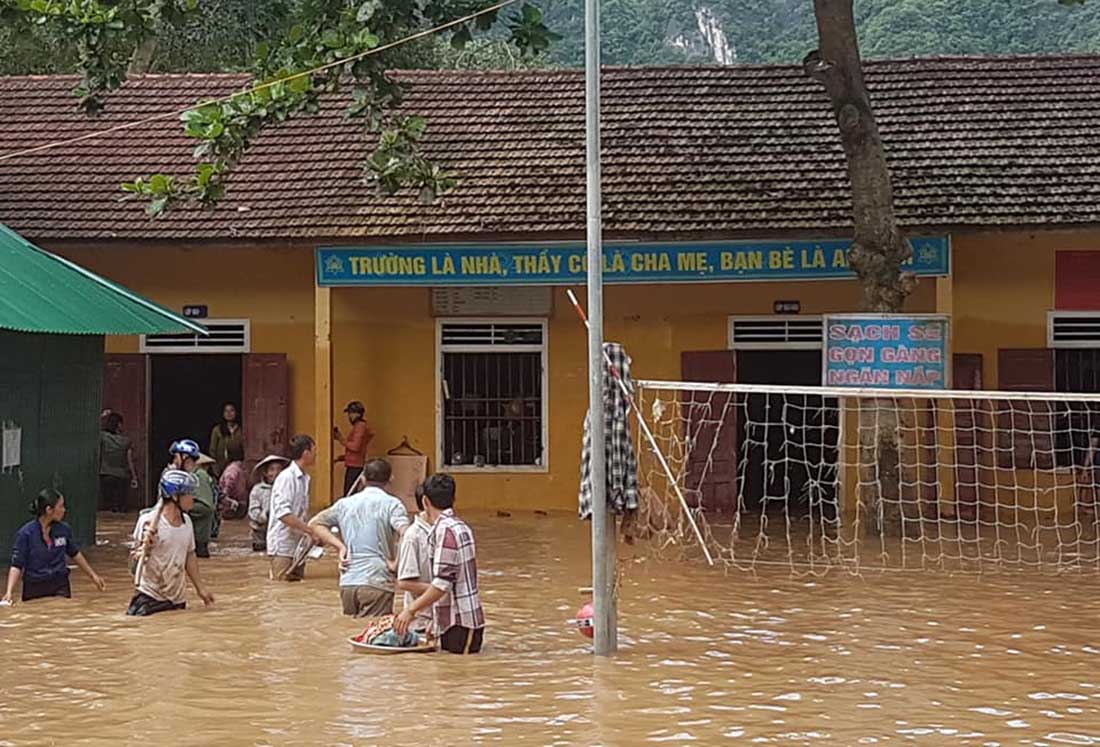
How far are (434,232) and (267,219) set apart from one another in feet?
6.68

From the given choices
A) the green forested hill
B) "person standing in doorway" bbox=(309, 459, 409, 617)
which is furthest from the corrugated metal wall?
the green forested hill

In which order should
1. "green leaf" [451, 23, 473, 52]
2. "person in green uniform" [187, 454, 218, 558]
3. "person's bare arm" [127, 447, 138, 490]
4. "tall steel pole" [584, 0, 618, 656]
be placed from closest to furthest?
"tall steel pole" [584, 0, 618, 656] → "person in green uniform" [187, 454, 218, 558] → "green leaf" [451, 23, 473, 52] → "person's bare arm" [127, 447, 138, 490]

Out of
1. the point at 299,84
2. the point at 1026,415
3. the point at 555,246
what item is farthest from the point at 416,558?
the point at 1026,415

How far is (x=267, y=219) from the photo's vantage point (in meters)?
18.6

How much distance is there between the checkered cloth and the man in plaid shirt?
88 cm

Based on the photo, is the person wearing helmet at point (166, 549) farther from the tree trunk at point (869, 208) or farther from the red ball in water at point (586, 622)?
the tree trunk at point (869, 208)

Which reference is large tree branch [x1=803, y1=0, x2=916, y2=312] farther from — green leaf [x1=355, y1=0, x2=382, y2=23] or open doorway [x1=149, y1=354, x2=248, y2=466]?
open doorway [x1=149, y1=354, x2=248, y2=466]

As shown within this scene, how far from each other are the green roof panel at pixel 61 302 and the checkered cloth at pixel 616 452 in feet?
16.4

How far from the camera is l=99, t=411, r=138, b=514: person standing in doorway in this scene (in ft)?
59.7

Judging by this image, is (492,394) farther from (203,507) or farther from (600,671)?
(600,671)

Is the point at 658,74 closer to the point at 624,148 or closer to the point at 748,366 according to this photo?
the point at 624,148

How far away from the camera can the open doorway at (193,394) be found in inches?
835

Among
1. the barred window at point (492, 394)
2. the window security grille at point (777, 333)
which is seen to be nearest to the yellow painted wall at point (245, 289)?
the barred window at point (492, 394)

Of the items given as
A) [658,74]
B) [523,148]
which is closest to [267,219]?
[523,148]
